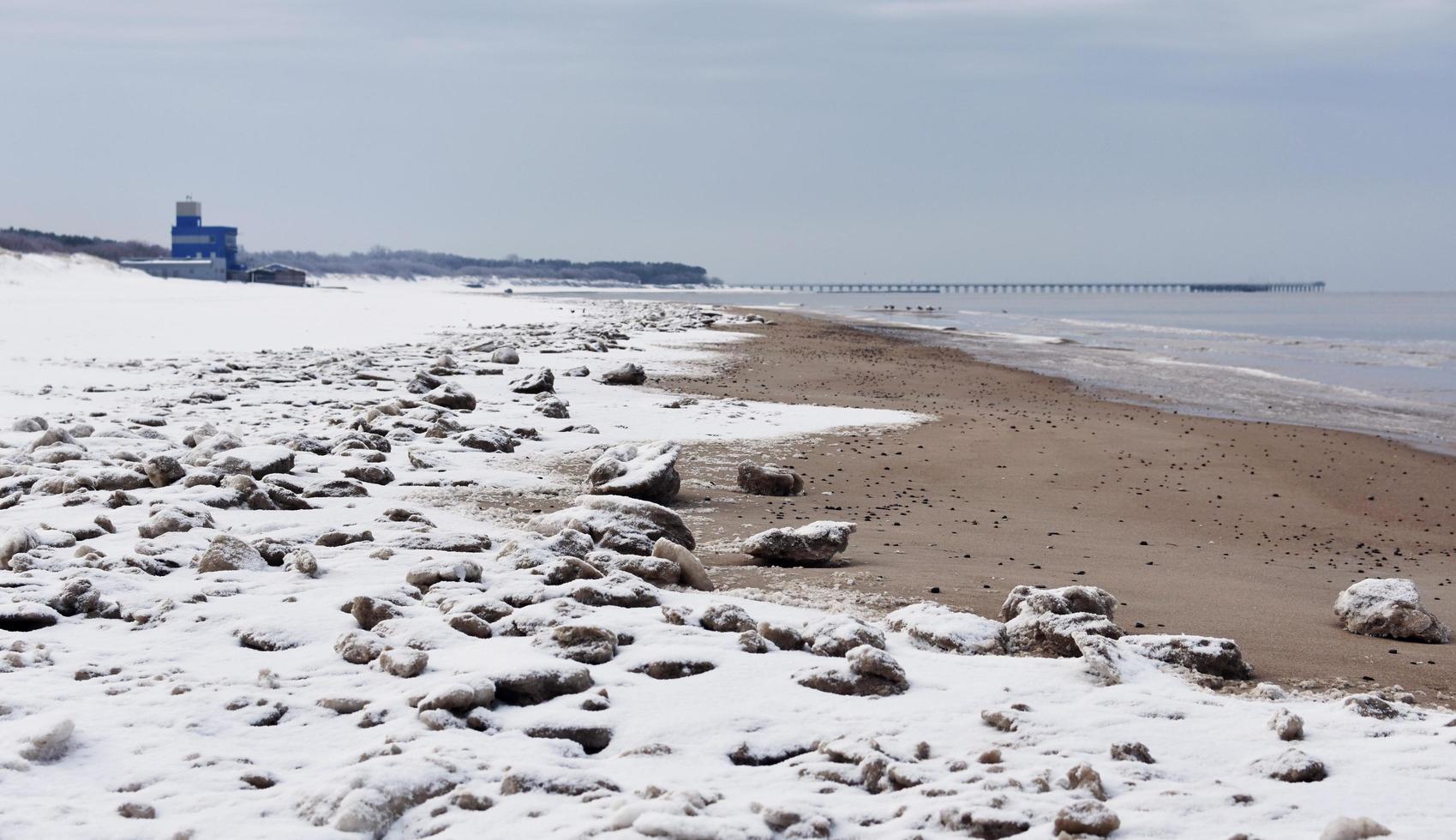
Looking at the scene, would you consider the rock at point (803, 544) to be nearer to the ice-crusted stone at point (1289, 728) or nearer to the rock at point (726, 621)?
the rock at point (726, 621)

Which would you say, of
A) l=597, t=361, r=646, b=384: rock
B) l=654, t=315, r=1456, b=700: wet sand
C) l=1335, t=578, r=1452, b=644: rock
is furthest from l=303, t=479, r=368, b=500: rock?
l=597, t=361, r=646, b=384: rock

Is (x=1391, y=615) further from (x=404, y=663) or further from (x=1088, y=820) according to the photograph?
(x=404, y=663)

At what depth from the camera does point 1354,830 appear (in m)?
2.94

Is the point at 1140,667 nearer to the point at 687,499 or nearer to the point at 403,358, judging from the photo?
the point at 687,499

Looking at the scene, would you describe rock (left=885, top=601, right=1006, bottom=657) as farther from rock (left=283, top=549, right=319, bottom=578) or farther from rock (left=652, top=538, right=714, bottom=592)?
rock (left=283, top=549, right=319, bottom=578)

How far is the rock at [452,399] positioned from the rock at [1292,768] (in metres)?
9.23

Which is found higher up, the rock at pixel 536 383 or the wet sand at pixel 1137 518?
the rock at pixel 536 383

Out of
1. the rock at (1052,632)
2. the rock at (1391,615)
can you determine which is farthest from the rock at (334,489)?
→ the rock at (1391,615)

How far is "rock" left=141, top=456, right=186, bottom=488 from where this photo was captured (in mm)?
6980

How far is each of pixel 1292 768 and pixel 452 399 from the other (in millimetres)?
9363

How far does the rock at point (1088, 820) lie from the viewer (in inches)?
120

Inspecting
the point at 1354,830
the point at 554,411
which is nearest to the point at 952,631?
the point at 1354,830

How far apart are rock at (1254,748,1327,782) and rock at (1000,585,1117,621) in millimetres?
1472

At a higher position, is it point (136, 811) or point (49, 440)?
point (49, 440)
